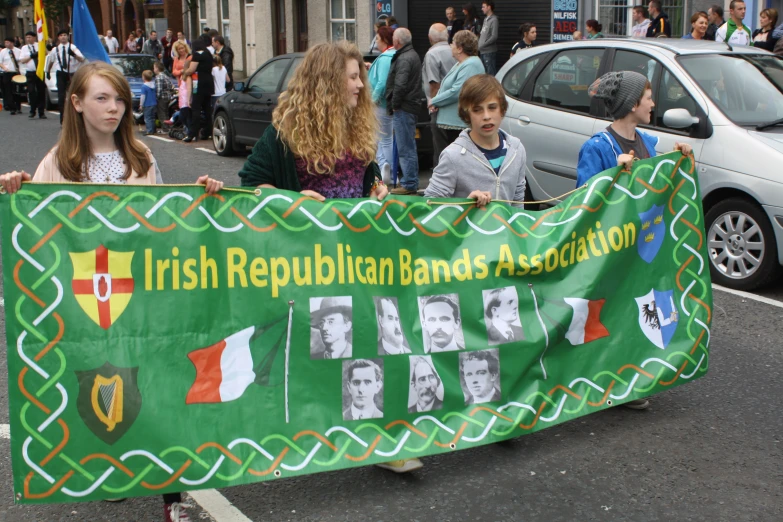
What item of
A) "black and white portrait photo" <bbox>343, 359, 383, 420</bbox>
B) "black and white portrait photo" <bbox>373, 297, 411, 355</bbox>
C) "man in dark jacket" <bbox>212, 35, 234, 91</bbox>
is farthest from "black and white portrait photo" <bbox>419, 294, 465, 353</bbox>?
"man in dark jacket" <bbox>212, 35, 234, 91</bbox>

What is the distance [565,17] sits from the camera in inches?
600

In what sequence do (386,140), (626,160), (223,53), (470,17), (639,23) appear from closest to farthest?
(626,160) < (386,140) < (639,23) < (470,17) < (223,53)

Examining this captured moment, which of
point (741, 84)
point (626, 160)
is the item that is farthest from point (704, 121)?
point (626, 160)

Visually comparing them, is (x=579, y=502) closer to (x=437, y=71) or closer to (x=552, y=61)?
(x=552, y=61)

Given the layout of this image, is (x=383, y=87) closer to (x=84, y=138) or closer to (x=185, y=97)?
(x=185, y=97)

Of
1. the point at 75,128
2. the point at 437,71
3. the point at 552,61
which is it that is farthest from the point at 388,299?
the point at 437,71

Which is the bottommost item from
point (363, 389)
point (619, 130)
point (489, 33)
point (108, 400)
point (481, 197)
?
point (363, 389)

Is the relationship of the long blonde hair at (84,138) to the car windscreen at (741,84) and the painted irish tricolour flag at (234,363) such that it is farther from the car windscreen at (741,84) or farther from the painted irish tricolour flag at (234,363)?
the car windscreen at (741,84)

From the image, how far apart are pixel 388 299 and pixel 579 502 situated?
1.14 meters

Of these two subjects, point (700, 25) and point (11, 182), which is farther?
point (700, 25)

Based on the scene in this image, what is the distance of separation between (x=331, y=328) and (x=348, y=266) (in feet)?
0.88

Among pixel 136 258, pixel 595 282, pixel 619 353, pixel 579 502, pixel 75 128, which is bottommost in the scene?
pixel 579 502

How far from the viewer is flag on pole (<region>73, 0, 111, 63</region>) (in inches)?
232

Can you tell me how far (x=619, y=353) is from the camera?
454cm
